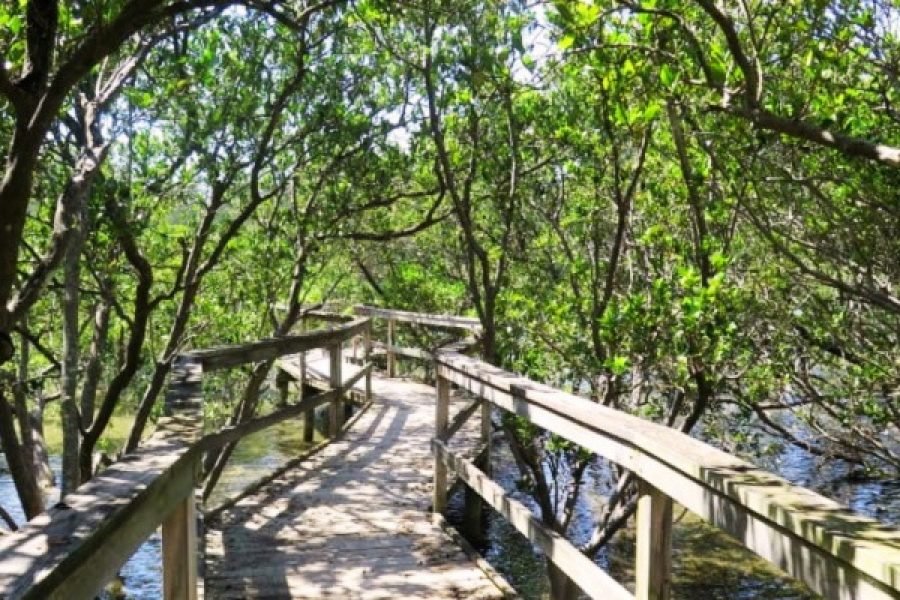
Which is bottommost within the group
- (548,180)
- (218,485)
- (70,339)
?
(218,485)

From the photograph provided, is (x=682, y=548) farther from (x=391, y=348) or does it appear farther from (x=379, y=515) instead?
(x=379, y=515)

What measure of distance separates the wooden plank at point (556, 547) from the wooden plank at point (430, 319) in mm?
5653

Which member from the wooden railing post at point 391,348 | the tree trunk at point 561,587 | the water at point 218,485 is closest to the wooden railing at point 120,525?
the tree trunk at point 561,587

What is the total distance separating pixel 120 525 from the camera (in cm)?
198

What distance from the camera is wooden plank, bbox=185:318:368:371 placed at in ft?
16.7

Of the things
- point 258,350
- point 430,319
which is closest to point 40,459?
point 258,350

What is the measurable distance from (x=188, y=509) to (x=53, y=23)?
1.68m

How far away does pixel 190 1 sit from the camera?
3.02 m

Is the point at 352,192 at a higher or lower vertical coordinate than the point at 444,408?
higher

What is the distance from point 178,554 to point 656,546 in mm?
1442

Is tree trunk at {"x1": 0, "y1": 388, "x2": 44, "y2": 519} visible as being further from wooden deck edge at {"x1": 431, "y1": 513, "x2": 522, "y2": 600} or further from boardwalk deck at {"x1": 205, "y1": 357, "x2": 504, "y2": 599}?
wooden deck edge at {"x1": 431, "y1": 513, "x2": 522, "y2": 600}

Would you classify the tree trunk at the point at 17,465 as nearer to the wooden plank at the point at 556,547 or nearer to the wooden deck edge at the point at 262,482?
the wooden deck edge at the point at 262,482

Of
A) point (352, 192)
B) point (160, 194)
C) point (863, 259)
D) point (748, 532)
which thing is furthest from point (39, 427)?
point (748, 532)

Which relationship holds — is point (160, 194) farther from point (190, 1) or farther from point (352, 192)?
point (190, 1)
